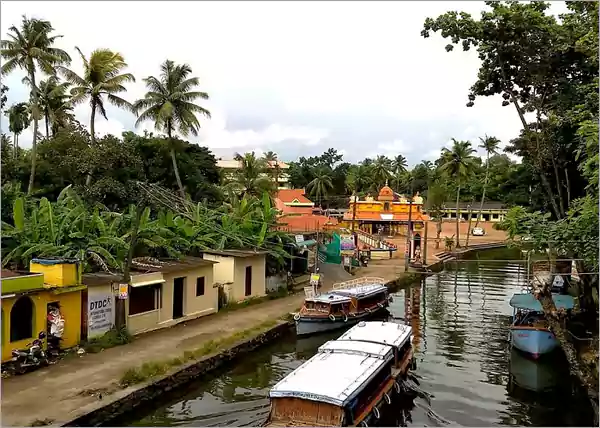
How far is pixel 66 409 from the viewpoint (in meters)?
12.8

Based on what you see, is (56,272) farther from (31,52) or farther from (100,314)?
(31,52)

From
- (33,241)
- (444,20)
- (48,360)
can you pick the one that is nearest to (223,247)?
(33,241)

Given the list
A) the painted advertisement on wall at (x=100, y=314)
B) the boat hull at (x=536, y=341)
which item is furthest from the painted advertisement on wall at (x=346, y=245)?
the painted advertisement on wall at (x=100, y=314)

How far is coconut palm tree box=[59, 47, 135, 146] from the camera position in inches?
1398

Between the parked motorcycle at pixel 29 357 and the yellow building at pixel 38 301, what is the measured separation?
0.22 meters

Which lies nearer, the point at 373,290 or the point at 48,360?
the point at 48,360

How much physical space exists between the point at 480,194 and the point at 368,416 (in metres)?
86.5

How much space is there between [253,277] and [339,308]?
513 centimetres

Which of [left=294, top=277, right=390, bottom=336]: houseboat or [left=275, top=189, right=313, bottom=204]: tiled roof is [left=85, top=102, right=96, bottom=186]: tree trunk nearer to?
[left=294, top=277, right=390, bottom=336]: houseboat

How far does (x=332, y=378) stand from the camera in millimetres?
12906

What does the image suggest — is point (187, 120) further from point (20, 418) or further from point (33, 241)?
point (20, 418)

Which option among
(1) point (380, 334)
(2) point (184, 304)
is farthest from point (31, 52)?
(1) point (380, 334)

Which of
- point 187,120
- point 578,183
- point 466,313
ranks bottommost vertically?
point 466,313

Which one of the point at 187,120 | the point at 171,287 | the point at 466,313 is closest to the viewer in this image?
the point at 171,287
